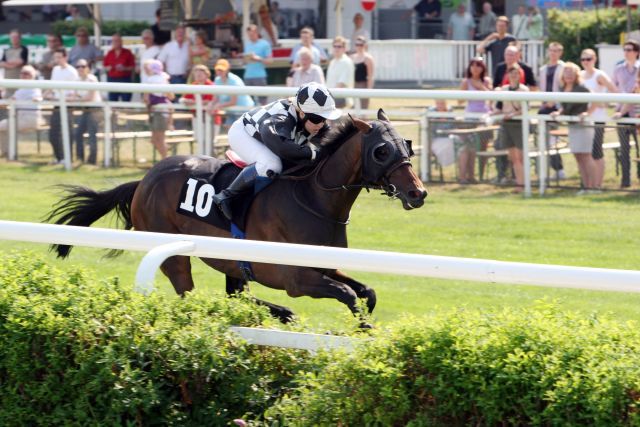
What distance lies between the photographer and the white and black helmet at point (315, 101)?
5.33 m


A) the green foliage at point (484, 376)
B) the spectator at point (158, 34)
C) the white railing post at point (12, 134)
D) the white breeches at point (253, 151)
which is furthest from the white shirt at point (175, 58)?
the green foliage at point (484, 376)

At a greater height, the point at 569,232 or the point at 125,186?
the point at 125,186

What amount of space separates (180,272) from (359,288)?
1046 mm

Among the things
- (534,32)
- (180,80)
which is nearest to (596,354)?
(180,80)

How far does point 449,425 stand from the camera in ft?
9.04

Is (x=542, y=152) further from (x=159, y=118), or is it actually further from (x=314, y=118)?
(x=314, y=118)

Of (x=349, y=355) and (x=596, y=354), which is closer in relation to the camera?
(x=596, y=354)

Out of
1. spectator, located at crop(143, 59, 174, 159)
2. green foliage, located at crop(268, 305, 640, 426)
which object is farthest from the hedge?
spectator, located at crop(143, 59, 174, 159)

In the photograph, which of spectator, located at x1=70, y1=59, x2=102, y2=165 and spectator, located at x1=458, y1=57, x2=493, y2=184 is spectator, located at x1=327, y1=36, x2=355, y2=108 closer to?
spectator, located at x1=458, y1=57, x2=493, y2=184

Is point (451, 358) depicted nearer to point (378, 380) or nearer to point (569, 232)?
point (378, 380)

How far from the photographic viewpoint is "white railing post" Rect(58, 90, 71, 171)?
1220 centimetres

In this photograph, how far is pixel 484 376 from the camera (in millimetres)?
2695

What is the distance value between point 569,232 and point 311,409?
642cm

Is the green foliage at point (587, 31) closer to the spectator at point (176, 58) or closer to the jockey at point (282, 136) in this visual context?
the spectator at point (176, 58)
